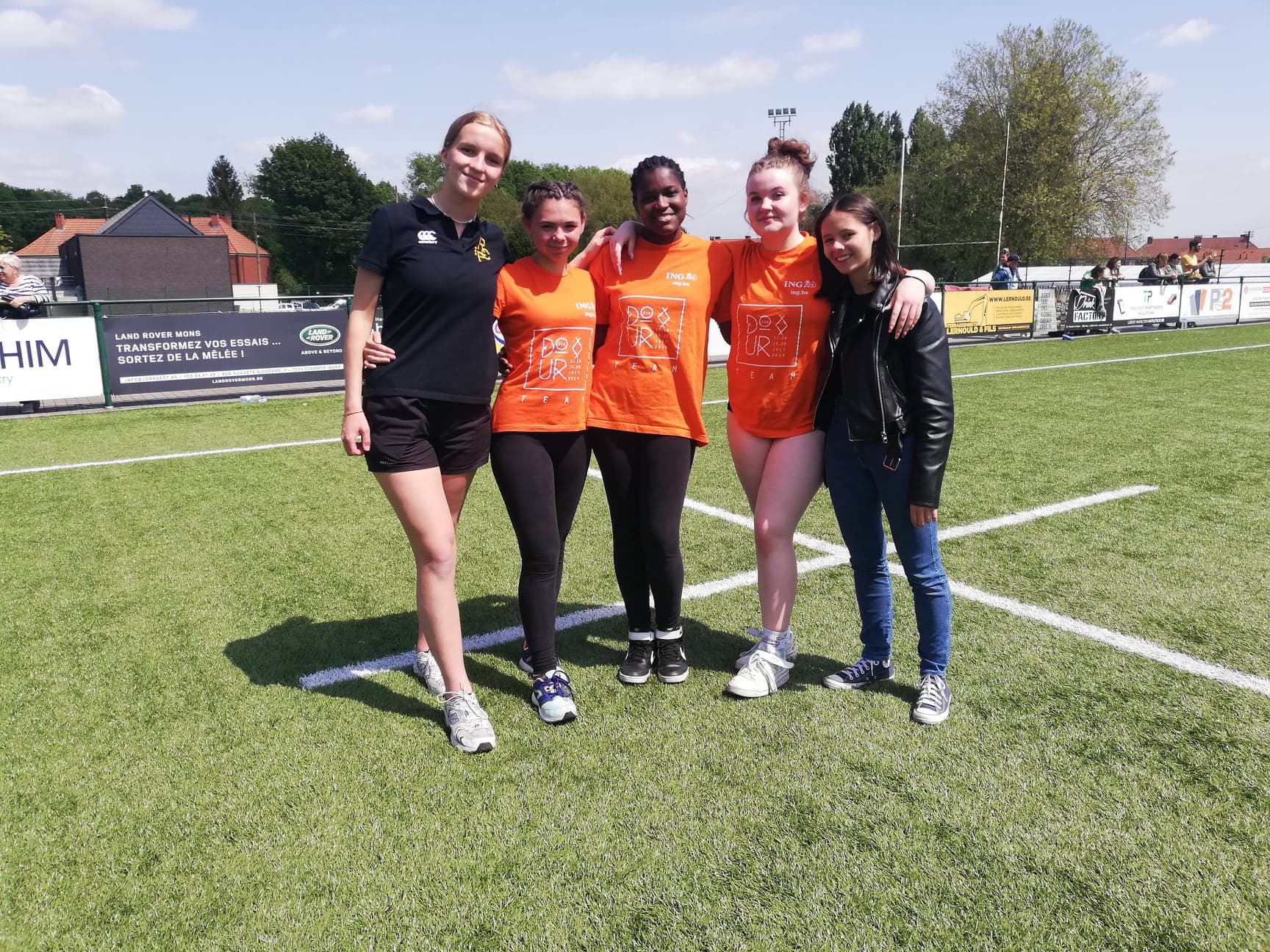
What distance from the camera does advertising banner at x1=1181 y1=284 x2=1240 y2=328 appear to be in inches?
893

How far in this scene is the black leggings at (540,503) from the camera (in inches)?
123

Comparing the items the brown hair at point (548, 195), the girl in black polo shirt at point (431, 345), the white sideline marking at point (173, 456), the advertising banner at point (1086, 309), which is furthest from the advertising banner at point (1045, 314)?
the girl in black polo shirt at point (431, 345)

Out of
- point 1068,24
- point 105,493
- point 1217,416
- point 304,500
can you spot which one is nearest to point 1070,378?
point 1217,416

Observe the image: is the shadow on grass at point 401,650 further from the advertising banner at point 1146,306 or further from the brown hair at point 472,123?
the advertising banner at point 1146,306

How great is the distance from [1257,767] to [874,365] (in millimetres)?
1822

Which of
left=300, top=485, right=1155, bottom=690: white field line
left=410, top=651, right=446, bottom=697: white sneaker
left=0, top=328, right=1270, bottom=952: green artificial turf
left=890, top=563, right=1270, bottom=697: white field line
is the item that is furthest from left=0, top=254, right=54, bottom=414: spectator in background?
left=890, top=563, right=1270, bottom=697: white field line

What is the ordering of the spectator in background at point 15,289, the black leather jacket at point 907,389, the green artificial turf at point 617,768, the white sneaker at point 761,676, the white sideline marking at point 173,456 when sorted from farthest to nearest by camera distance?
the spectator in background at point 15,289 < the white sideline marking at point 173,456 < the white sneaker at point 761,676 < the black leather jacket at point 907,389 < the green artificial turf at point 617,768

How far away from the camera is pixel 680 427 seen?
10.5 feet

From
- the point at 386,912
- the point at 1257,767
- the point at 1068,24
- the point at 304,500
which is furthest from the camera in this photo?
the point at 1068,24

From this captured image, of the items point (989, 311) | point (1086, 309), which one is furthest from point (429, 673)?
point (1086, 309)

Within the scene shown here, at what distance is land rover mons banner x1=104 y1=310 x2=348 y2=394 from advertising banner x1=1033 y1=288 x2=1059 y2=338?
53.0ft

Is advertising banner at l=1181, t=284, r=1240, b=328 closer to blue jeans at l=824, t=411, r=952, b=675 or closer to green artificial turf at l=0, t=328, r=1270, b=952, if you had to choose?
green artificial turf at l=0, t=328, r=1270, b=952

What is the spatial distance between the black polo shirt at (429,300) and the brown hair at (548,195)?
25cm

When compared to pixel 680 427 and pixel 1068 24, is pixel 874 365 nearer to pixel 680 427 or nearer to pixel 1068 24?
pixel 680 427
